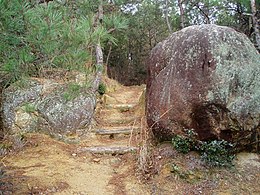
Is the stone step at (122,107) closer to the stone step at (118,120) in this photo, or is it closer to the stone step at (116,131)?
the stone step at (118,120)

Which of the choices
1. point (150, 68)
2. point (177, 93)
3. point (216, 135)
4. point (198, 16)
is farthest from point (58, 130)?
point (198, 16)

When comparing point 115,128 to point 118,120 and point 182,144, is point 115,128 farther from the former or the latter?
point 182,144

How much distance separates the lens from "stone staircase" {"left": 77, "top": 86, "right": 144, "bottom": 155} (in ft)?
14.7

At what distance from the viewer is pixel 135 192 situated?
3.36m

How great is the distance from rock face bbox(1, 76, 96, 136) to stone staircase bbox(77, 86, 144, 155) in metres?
0.42

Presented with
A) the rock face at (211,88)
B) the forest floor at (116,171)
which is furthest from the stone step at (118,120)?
the rock face at (211,88)

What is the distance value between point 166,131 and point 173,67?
2.84 ft

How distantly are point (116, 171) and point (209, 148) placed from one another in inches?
47.5

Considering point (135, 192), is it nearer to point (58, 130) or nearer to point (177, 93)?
point (177, 93)

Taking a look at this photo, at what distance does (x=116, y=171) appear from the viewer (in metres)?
3.90

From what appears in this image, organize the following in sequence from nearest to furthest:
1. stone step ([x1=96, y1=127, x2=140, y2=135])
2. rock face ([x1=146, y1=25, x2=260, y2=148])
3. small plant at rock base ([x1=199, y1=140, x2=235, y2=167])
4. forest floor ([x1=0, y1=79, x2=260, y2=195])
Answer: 1. forest floor ([x1=0, y1=79, x2=260, y2=195])
2. small plant at rock base ([x1=199, y1=140, x2=235, y2=167])
3. rock face ([x1=146, y1=25, x2=260, y2=148])
4. stone step ([x1=96, y1=127, x2=140, y2=135])

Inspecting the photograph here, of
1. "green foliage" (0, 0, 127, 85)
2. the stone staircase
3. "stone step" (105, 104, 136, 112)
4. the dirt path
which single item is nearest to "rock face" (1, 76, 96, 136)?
the dirt path

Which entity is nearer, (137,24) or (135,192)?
(135,192)

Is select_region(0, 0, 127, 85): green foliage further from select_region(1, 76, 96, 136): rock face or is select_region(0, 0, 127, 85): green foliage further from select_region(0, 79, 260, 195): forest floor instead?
select_region(1, 76, 96, 136): rock face
